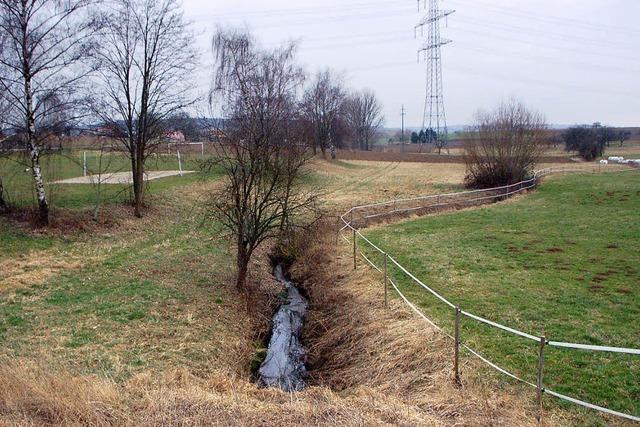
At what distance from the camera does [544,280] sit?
1412cm

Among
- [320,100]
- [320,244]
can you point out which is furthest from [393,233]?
[320,100]

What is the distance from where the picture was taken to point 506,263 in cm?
1636

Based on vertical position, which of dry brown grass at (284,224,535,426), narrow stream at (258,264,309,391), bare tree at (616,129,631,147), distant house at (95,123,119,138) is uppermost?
bare tree at (616,129,631,147)

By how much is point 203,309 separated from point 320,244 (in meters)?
7.59

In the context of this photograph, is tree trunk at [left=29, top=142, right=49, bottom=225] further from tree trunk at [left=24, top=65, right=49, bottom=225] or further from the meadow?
the meadow

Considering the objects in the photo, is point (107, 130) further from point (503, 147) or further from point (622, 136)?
point (622, 136)

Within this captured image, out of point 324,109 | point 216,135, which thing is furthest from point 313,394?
point 324,109

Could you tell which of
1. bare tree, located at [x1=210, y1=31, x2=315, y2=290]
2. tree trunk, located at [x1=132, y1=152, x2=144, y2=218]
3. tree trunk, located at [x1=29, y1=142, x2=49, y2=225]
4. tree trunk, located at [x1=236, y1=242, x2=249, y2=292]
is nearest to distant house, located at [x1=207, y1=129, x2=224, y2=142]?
bare tree, located at [x1=210, y1=31, x2=315, y2=290]

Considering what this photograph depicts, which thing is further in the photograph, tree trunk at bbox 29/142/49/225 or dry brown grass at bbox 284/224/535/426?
tree trunk at bbox 29/142/49/225

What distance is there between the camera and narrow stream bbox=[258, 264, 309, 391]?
36.6ft

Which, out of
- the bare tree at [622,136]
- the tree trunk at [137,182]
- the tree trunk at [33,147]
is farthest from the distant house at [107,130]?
the bare tree at [622,136]

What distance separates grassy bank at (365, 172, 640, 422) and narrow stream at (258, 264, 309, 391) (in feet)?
10.3

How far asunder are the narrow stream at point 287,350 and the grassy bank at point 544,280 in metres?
3.15

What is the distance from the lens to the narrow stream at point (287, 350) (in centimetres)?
1116
